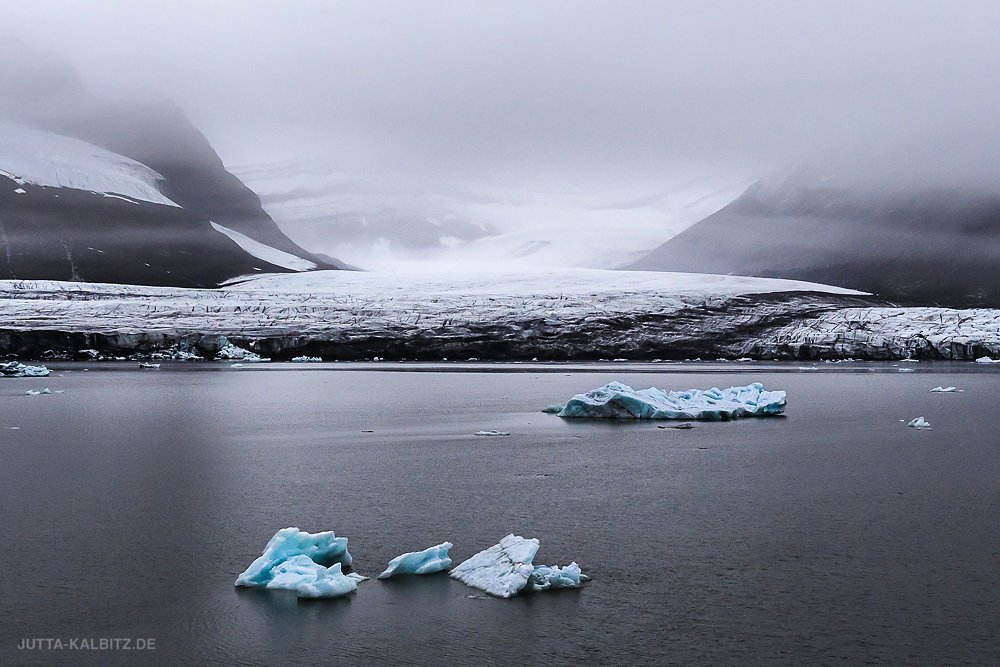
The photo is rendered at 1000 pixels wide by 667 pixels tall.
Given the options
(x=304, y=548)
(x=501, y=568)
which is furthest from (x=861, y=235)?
(x=304, y=548)

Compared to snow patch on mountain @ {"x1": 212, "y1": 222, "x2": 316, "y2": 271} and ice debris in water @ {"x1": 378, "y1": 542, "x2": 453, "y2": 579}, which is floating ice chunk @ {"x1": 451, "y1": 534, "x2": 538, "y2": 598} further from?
snow patch on mountain @ {"x1": 212, "y1": 222, "x2": 316, "y2": 271}

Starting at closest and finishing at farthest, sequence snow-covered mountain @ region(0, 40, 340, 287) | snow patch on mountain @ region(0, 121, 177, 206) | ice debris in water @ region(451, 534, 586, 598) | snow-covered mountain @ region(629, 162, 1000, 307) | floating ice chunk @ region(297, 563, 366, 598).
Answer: floating ice chunk @ region(297, 563, 366, 598)
ice debris in water @ region(451, 534, 586, 598)
snow-covered mountain @ region(0, 40, 340, 287)
snow patch on mountain @ region(0, 121, 177, 206)
snow-covered mountain @ region(629, 162, 1000, 307)

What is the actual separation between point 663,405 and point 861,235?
84477mm

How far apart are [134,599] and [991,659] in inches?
149

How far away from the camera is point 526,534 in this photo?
5684mm

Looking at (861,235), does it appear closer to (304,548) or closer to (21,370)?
(21,370)

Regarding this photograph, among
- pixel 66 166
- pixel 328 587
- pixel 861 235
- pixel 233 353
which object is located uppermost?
pixel 66 166

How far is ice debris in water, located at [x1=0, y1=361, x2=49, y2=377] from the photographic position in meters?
23.2

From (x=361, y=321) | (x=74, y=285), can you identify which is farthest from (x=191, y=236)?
(x=361, y=321)

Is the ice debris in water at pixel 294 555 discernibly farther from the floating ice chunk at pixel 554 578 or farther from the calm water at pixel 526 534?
the floating ice chunk at pixel 554 578

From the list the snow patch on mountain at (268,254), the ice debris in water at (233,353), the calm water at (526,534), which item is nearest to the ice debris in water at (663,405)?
the calm water at (526,534)

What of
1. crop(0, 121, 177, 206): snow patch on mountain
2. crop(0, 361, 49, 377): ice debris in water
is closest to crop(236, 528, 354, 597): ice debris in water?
crop(0, 361, 49, 377): ice debris in water

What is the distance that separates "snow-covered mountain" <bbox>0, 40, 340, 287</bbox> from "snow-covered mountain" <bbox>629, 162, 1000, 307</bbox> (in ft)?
120

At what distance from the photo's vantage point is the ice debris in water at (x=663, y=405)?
516 inches
